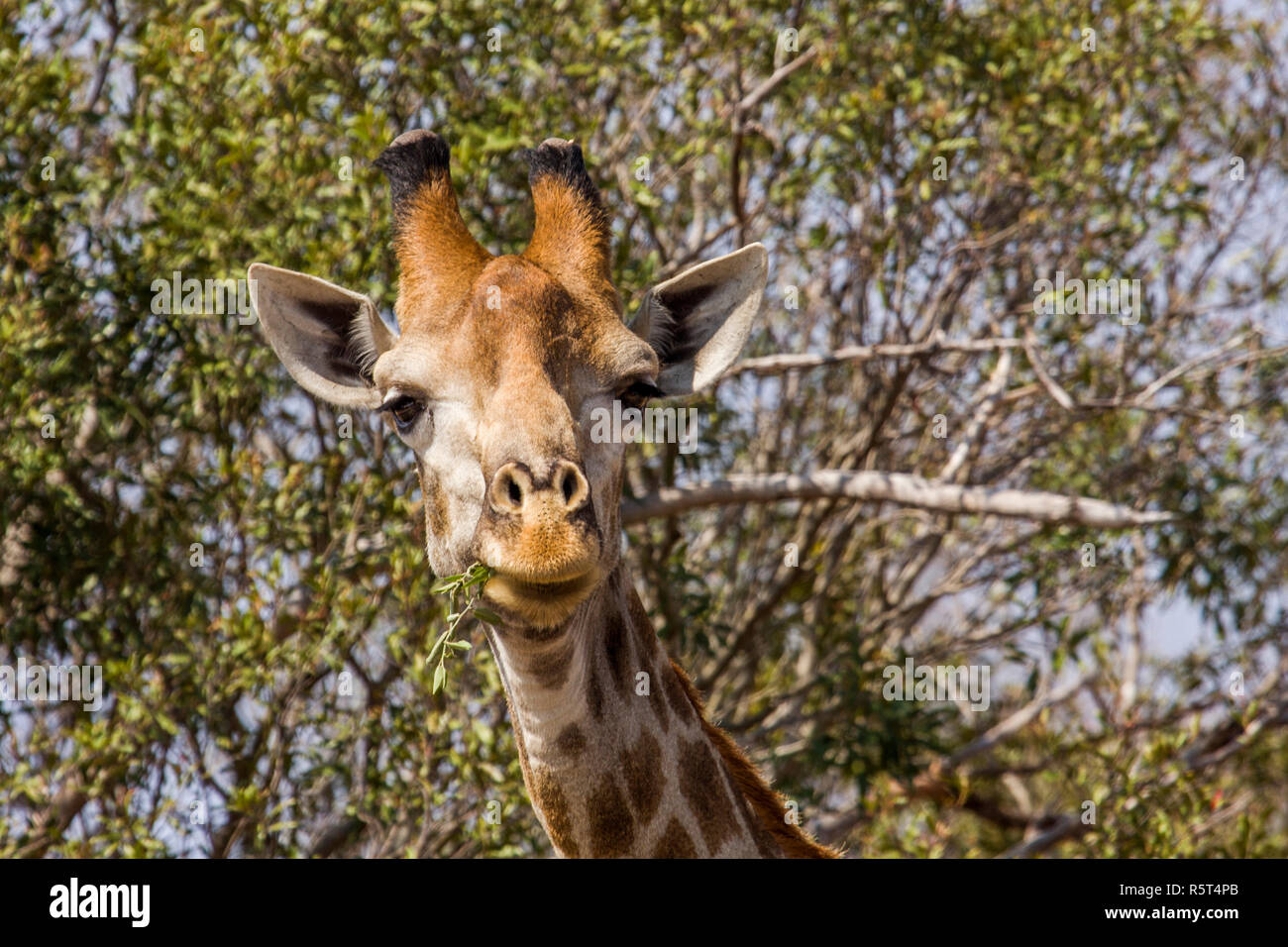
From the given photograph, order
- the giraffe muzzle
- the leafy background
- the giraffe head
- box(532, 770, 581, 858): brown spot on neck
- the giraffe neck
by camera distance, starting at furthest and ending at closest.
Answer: the leafy background → box(532, 770, 581, 858): brown spot on neck → the giraffe neck → the giraffe head → the giraffe muzzle

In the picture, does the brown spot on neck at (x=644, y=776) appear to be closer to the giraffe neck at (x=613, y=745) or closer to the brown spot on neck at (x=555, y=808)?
the giraffe neck at (x=613, y=745)

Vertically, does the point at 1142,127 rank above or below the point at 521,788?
above

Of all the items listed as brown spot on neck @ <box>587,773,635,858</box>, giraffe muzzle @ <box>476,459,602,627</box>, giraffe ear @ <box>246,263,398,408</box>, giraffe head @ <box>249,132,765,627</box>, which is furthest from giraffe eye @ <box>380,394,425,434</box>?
brown spot on neck @ <box>587,773,635,858</box>

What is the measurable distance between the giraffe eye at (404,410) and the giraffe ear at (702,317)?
96cm

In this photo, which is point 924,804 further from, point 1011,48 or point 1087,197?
point 1011,48

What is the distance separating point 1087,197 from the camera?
9.49 m

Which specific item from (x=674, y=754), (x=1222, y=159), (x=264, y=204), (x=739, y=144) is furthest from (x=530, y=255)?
(x=1222, y=159)

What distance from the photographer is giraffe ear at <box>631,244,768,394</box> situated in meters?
4.91

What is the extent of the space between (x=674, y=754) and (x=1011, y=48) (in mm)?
6119

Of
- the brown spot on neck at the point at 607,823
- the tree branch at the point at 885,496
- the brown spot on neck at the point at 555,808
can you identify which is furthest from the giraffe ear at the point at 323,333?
the tree branch at the point at 885,496

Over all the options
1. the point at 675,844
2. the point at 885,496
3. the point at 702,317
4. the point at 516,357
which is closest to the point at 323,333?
the point at 516,357

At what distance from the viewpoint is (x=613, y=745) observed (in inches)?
173

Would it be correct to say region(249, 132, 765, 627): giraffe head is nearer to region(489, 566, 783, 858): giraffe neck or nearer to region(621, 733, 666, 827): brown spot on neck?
region(489, 566, 783, 858): giraffe neck
